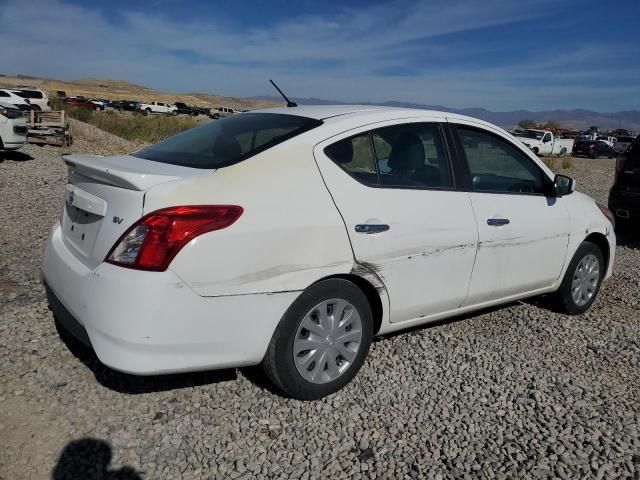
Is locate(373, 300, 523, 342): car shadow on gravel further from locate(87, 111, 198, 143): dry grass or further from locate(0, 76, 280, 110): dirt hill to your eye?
locate(0, 76, 280, 110): dirt hill

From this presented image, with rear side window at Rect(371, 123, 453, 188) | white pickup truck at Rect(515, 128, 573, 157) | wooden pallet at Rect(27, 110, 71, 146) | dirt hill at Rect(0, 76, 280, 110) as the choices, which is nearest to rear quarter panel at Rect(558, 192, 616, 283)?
rear side window at Rect(371, 123, 453, 188)

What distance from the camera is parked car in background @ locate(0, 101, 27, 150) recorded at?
12852mm

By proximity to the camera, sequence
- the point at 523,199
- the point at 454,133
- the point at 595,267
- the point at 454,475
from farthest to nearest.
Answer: the point at 595,267, the point at 523,199, the point at 454,133, the point at 454,475

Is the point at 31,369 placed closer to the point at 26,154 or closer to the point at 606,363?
the point at 606,363

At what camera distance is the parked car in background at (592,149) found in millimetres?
38938

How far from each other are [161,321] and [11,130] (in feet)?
40.5

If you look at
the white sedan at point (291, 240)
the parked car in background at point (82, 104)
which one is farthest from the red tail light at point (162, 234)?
the parked car in background at point (82, 104)

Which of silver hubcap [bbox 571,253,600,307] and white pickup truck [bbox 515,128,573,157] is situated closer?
silver hubcap [bbox 571,253,600,307]

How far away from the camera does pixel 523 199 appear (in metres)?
4.22

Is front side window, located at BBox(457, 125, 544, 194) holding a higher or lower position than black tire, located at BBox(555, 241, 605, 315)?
higher

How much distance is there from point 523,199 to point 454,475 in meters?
2.26

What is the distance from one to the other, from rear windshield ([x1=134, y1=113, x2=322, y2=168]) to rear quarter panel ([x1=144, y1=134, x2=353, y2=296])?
6.2 inches

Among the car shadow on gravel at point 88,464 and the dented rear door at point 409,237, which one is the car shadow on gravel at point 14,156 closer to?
the car shadow on gravel at point 88,464

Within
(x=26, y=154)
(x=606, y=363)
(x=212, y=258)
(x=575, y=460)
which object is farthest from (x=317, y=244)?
(x=26, y=154)
